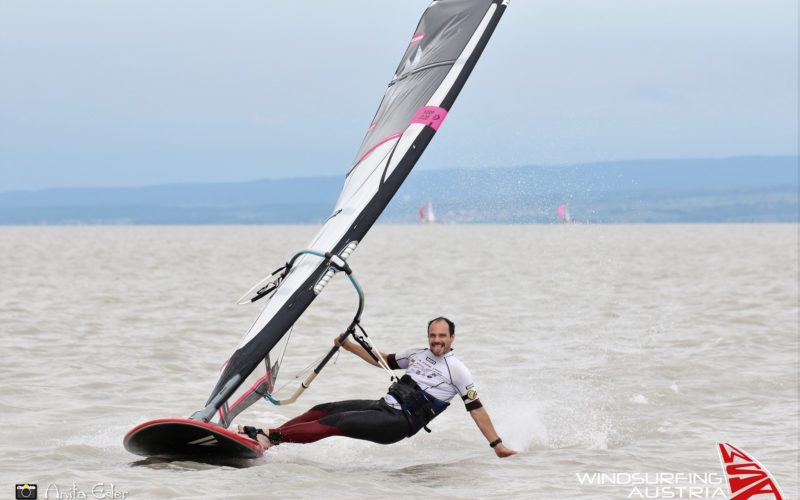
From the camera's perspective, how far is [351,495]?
295 inches

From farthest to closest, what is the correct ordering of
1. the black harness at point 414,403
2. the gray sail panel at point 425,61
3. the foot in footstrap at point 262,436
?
the gray sail panel at point 425,61 < the black harness at point 414,403 < the foot in footstrap at point 262,436

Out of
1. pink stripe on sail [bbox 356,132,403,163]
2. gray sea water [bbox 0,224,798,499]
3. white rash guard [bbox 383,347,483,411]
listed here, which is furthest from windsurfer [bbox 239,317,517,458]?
pink stripe on sail [bbox 356,132,403,163]

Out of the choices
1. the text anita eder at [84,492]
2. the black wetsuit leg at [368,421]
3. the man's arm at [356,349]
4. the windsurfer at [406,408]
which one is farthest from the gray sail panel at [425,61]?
the text anita eder at [84,492]

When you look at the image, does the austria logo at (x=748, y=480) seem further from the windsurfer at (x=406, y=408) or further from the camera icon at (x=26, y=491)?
the camera icon at (x=26, y=491)

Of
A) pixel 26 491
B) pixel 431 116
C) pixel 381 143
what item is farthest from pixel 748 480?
pixel 26 491

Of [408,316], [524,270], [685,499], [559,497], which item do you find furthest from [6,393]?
[524,270]

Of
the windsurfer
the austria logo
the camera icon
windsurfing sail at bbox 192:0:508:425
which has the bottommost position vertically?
the austria logo

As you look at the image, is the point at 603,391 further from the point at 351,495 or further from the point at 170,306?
A: the point at 170,306

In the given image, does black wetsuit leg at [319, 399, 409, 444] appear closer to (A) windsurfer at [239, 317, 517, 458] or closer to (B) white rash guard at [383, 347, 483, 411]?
(A) windsurfer at [239, 317, 517, 458]

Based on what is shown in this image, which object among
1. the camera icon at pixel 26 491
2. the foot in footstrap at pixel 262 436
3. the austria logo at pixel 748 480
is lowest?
the austria logo at pixel 748 480

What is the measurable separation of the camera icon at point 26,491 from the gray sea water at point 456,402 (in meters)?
0.06

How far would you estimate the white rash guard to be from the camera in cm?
851

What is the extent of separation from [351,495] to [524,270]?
33.1 meters

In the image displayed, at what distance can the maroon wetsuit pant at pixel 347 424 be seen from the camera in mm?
→ 8273
